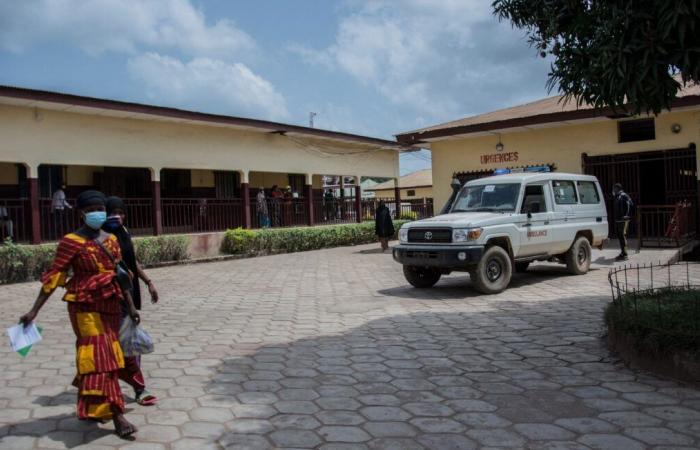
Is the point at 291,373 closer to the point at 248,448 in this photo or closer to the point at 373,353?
the point at 373,353

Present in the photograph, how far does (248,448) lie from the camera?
3.60 m

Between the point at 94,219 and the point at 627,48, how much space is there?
4.04 meters

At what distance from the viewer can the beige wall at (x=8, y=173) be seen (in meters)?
16.4

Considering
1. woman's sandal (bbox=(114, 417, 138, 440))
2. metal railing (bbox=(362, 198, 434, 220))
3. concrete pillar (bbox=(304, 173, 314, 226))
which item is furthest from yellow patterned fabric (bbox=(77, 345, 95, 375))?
metal railing (bbox=(362, 198, 434, 220))

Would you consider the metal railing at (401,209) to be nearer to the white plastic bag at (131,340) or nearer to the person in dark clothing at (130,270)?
the person in dark clothing at (130,270)

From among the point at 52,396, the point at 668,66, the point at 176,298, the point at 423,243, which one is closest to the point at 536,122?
the point at 423,243

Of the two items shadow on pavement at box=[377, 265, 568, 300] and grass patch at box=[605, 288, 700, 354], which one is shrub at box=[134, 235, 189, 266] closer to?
shadow on pavement at box=[377, 265, 568, 300]

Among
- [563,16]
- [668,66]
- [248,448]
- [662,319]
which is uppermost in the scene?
[563,16]

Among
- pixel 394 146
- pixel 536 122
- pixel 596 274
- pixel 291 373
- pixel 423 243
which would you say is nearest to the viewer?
pixel 291 373

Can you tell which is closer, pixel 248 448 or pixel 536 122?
pixel 248 448

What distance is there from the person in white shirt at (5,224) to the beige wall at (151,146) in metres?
1.30

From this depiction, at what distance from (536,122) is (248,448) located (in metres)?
15.1

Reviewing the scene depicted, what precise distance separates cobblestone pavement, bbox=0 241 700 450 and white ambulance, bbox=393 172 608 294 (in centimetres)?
65

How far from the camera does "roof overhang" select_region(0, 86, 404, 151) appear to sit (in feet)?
44.4
